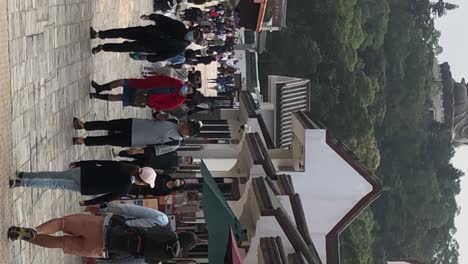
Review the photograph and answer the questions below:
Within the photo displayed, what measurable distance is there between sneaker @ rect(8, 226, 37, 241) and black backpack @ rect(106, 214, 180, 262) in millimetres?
991

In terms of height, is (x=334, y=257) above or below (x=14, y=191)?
below

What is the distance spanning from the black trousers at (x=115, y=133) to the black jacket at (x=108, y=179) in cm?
200

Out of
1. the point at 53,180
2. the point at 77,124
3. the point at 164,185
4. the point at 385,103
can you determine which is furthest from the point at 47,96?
the point at 385,103

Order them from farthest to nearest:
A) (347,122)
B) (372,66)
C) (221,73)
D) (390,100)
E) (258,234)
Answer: (390,100) → (372,66) → (347,122) → (221,73) → (258,234)

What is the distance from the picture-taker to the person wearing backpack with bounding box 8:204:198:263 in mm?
9844

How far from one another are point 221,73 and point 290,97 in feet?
16.1

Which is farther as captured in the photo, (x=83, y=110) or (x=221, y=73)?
(x=221, y=73)

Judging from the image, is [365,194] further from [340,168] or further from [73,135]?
[73,135]

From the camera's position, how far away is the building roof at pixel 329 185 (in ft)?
79.4

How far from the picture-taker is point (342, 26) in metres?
57.3

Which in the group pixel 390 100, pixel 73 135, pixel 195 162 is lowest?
pixel 390 100

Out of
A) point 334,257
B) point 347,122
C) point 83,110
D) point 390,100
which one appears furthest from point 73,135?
point 390,100

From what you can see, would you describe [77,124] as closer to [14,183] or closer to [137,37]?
[137,37]

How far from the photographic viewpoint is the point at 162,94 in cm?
1344
